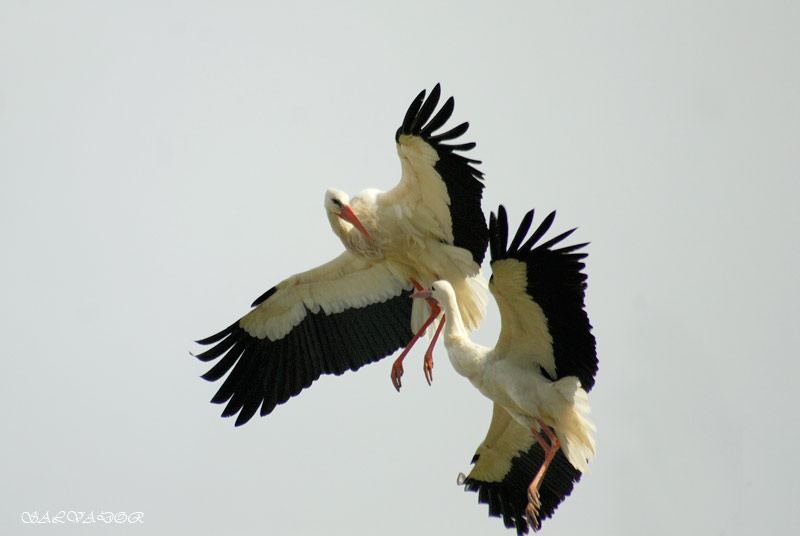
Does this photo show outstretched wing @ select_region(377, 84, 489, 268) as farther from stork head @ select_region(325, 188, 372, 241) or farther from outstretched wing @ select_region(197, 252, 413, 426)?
outstretched wing @ select_region(197, 252, 413, 426)

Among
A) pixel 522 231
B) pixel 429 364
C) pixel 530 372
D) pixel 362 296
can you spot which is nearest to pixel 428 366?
pixel 429 364

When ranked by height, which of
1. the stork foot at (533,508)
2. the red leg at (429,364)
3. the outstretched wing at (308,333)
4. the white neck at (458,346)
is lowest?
the stork foot at (533,508)

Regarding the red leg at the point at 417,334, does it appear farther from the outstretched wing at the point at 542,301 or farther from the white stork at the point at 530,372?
the outstretched wing at the point at 542,301

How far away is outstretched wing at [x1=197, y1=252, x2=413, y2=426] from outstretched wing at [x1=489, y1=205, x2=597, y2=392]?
8.90 ft

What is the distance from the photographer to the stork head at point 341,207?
12.0 m

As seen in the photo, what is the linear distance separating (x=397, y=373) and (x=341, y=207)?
1.92m

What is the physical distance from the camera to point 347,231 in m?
12.2

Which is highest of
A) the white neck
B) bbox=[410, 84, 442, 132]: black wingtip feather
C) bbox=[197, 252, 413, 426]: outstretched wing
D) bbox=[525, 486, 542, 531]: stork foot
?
bbox=[410, 84, 442, 132]: black wingtip feather

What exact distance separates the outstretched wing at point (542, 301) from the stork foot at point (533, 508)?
101 centimetres

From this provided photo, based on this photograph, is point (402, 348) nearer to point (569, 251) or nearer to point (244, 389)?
point (244, 389)

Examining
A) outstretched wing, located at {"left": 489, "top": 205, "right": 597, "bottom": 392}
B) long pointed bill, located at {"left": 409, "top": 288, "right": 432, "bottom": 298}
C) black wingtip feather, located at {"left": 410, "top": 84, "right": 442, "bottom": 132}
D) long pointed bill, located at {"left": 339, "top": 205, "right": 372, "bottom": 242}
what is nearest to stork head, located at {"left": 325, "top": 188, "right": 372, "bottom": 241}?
long pointed bill, located at {"left": 339, "top": 205, "right": 372, "bottom": 242}

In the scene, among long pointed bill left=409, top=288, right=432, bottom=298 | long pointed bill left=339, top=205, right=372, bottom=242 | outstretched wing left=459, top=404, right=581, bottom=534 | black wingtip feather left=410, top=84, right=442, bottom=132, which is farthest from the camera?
long pointed bill left=339, top=205, right=372, bottom=242

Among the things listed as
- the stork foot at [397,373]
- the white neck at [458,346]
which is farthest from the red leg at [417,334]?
the white neck at [458,346]

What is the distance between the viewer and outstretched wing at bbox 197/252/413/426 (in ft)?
42.6
